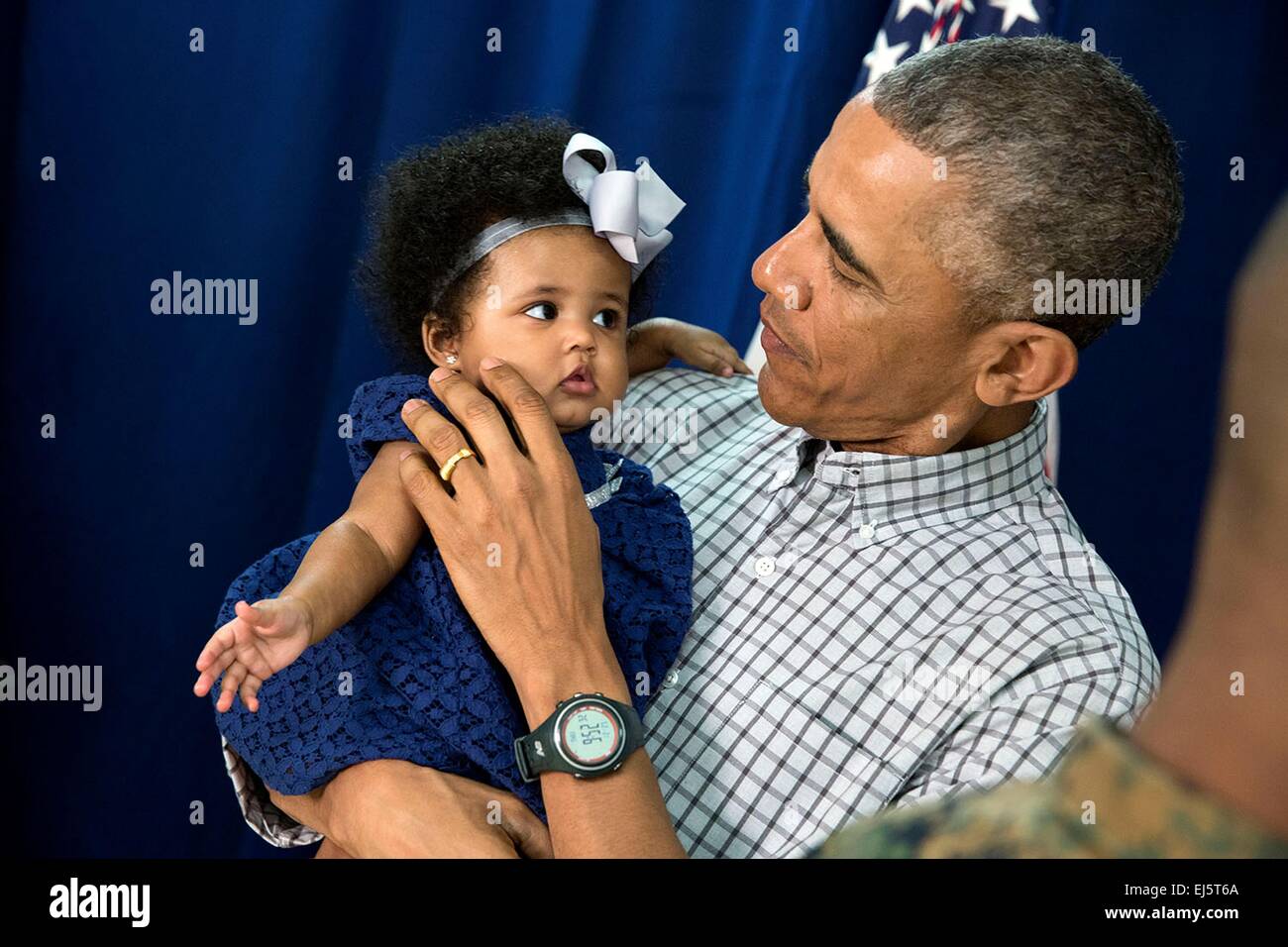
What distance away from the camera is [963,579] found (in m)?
1.38

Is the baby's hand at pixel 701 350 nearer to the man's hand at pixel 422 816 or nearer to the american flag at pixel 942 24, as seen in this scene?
the american flag at pixel 942 24

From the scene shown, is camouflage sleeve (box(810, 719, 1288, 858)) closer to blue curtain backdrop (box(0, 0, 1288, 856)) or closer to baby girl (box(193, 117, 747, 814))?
baby girl (box(193, 117, 747, 814))

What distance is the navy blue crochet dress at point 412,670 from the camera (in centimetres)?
128

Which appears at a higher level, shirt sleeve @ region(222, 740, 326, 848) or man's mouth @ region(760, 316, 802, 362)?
man's mouth @ region(760, 316, 802, 362)

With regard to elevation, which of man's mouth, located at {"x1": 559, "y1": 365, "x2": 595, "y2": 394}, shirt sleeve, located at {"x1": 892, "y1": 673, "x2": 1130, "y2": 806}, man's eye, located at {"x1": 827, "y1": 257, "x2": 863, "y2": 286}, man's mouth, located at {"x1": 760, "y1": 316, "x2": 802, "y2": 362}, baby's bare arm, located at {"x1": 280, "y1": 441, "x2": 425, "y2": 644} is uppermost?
man's eye, located at {"x1": 827, "y1": 257, "x2": 863, "y2": 286}

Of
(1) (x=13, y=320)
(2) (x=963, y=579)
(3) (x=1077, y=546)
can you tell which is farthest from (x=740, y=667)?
(1) (x=13, y=320)

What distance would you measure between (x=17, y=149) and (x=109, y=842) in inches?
45.9

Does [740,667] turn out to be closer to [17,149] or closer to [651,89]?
[651,89]

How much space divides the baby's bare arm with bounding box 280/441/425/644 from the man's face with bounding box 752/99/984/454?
45 centimetres

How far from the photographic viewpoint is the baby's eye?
55.8 inches

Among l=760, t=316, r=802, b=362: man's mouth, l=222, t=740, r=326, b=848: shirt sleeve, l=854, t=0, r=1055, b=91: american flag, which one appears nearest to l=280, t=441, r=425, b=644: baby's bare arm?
l=222, t=740, r=326, b=848: shirt sleeve

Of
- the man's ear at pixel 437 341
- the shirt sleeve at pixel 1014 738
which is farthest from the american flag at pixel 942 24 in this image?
the shirt sleeve at pixel 1014 738

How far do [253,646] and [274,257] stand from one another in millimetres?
1115

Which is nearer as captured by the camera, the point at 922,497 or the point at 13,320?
the point at 922,497
